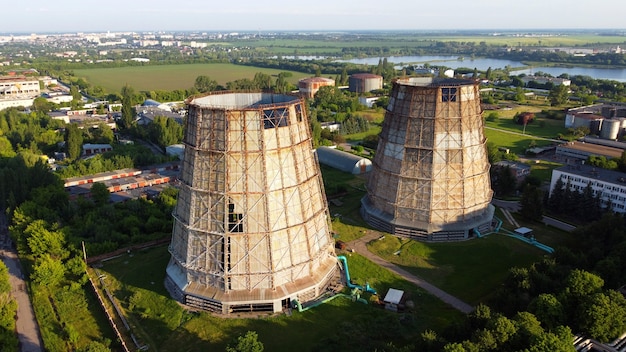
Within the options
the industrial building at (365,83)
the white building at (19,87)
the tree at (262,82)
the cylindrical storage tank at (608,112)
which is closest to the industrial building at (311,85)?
the industrial building at (365,83)

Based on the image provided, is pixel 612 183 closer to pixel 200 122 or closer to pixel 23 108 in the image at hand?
pixel 200 122

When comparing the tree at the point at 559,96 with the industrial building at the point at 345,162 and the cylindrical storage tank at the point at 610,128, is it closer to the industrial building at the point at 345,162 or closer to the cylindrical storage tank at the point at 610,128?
the cylindrical storage tank at the point at 610,128

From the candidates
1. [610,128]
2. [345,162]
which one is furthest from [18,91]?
[610,128]

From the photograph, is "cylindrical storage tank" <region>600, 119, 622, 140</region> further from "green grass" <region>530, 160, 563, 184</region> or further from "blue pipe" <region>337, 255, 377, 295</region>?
"blue pipe" <region>337, 255, 377, 295</region>

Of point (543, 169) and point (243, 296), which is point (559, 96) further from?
point (243, 296)

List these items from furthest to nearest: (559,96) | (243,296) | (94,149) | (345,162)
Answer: (559,96) < (94,149) < (345,162) < (243,296)

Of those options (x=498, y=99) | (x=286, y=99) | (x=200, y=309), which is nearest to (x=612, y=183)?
(x=286, y=99)
